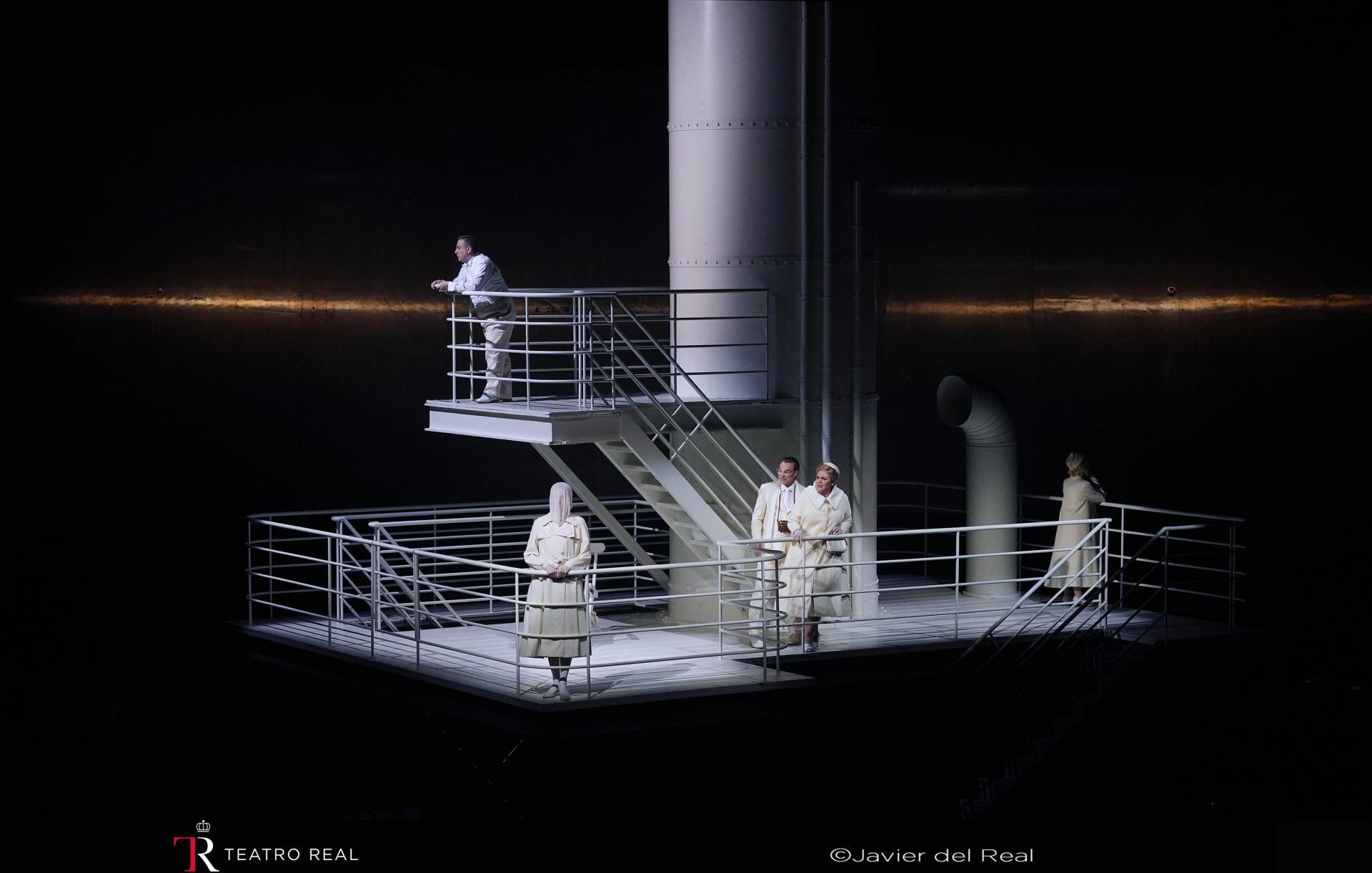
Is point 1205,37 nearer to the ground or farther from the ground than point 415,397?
farther from the ground

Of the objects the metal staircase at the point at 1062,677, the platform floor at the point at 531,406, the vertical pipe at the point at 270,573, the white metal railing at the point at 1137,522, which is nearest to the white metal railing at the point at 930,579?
the metal staircase at the point at 1062,677

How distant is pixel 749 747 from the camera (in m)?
13.6

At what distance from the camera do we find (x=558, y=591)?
12.6m

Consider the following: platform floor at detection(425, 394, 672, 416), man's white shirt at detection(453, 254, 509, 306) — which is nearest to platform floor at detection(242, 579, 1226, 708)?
platform floor at detection(425, 394, 672, 416)

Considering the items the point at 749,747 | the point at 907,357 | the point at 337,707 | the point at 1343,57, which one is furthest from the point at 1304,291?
the point at 337,707

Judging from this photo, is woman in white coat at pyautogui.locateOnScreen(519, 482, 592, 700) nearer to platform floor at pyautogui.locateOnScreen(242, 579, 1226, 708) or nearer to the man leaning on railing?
platform floor at pyautogui.locateOnScreen(242, 579, 1226, 708)

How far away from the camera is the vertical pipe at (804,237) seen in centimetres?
1483

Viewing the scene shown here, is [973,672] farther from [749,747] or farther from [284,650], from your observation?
[284,650]

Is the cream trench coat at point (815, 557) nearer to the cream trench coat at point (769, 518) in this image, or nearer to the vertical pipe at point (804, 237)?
the cream trench coat at point (769, 518)

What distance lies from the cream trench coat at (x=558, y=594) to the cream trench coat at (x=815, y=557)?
5.89 feet

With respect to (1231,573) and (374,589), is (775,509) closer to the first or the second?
(374,589)

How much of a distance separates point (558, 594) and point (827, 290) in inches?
152

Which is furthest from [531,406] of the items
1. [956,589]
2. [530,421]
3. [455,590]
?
[956,589]

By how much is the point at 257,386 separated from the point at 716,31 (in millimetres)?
6054
